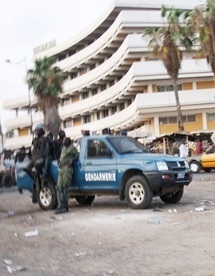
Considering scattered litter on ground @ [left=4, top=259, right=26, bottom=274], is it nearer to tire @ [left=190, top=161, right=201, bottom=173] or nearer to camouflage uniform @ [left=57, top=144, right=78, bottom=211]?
camouflage uniform @ [left=57, top=144, right=78, bottom=211]

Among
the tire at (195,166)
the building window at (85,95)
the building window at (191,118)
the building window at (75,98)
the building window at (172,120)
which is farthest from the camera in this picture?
the building window at (75,98)

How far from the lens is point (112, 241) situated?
7.26m

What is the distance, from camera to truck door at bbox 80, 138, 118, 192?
1077cm

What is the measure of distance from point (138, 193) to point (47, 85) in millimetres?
30293

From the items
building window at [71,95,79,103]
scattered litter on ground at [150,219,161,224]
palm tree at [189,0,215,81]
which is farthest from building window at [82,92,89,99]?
scattered litter on ground at [150,219,161,224]

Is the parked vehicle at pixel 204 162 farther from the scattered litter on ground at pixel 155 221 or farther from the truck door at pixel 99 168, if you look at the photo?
the scattered litter on ground at pixel 155 221

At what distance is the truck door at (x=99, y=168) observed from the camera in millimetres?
10773

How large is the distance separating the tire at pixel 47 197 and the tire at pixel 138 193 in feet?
6.62

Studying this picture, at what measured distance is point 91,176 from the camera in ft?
36.1

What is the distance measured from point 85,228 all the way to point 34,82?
32.7 metres

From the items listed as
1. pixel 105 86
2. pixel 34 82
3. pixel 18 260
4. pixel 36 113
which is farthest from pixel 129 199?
pixel 36 113

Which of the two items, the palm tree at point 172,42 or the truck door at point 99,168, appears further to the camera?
the palm tree at point 172,42

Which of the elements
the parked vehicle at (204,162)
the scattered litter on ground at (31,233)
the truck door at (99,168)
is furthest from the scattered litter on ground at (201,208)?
the parked vehicle at (204,162)

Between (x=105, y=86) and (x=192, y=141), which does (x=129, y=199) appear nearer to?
(x=192, y=141)
